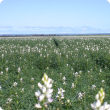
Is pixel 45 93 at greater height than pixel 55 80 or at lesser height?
greater

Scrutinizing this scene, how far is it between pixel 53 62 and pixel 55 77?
194 cm

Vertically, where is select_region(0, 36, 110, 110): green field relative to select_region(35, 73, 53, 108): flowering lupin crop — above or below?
below

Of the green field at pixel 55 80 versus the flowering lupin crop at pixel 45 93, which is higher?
the flowering lupin crop at pixel 45 93

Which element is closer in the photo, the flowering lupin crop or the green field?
the flowering lupin crop

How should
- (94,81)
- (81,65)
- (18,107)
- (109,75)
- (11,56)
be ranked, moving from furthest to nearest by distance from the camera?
(11,56)
(81,65)
(109,75)
(94,81)
(18,107)

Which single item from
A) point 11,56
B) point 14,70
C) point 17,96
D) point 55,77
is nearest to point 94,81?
point 55,77

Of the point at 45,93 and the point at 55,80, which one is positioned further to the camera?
the point at 55,80

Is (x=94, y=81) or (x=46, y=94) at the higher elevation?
(x=46, y=94)

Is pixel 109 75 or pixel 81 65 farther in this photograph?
pixel 81 65

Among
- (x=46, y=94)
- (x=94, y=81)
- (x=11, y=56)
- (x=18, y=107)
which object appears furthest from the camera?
(x=11, y=56)

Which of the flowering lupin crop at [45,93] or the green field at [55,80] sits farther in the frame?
the green field at [55,80]

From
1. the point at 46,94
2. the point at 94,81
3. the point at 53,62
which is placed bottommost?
the point at 94,81

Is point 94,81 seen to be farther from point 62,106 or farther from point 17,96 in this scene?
point 17,96

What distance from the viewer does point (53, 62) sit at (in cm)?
752
